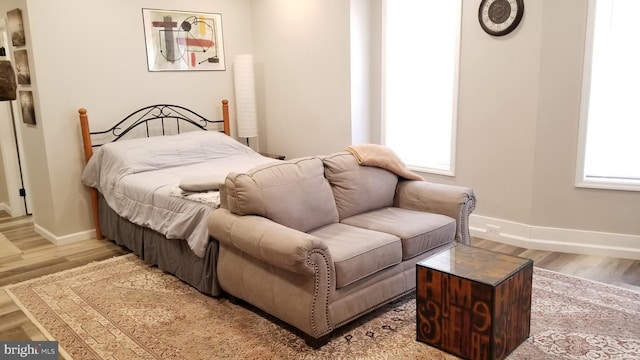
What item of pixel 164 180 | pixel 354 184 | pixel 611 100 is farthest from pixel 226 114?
pixel 611 100

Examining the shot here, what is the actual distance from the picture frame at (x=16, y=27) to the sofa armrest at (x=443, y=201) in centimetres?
337

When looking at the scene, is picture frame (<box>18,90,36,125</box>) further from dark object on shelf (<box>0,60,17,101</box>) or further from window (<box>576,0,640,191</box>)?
window (<box>576,0,640,191</box>)

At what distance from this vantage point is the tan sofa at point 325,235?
241 centimetres

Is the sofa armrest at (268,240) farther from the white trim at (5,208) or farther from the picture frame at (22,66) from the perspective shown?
the white trim at (5,208)

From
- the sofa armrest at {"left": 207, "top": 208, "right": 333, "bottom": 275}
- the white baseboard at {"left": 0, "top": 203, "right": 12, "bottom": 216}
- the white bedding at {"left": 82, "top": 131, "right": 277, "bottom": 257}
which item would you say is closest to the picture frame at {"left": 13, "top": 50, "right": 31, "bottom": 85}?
the white bedding at {"left": 82, "top": 131, "right": 277, "bottom": 257}

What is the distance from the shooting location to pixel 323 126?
4.93 m

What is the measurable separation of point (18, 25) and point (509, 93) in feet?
13.4

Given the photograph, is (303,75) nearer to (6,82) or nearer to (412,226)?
(412,226)

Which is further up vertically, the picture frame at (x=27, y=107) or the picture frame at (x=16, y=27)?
the picture frame at (x=16, y=27)

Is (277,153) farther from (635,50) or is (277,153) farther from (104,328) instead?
(635,50)

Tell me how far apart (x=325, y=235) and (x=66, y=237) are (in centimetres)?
272

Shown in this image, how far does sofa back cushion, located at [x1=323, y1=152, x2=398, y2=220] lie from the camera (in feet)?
10.6

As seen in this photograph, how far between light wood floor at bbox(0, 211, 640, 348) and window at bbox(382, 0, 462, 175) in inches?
38.5

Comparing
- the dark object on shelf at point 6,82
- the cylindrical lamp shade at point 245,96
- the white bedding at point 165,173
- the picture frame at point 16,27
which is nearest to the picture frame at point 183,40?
the cylindrical lamp shade at point 245,96
